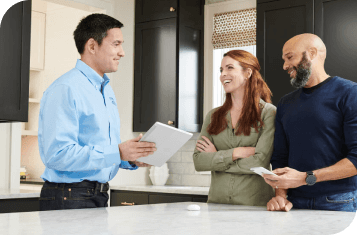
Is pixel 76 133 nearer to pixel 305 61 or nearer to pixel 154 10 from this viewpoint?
pixel 305 61

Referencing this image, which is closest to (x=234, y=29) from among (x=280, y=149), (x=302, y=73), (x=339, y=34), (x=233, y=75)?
(x=339, y=34)

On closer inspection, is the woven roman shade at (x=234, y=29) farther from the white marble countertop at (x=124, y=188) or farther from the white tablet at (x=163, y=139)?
the white tablet at (x=163, y=139)

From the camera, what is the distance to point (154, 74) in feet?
15.1

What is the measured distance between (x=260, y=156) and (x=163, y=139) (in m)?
0.55

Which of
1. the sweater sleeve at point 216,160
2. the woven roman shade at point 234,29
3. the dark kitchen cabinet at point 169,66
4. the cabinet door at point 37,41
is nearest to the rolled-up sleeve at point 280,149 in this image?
the sweater sleeve at point 216,160

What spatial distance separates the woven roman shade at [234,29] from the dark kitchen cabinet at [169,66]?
0.18 metres

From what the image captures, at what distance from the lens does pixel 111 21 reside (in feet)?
7.68

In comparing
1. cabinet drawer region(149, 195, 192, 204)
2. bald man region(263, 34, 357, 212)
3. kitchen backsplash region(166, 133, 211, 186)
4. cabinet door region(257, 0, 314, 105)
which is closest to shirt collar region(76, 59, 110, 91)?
bald man region(263, 34, 357, 212)

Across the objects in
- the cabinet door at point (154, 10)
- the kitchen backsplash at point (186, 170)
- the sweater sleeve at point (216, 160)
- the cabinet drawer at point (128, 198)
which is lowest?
the cabinet drawer at point (128, 198)

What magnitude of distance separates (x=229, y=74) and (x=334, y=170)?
0.81 meters

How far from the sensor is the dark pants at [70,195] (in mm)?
2029

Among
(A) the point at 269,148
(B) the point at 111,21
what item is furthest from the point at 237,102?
(B) the point at 111,21

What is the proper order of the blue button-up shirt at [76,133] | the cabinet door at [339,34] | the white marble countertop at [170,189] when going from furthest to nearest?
the white marble countertop at [170,189]
the cabinet door at [339,34]
the blue button-up shirt at [76,133]

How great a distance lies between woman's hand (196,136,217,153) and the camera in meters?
2.48
